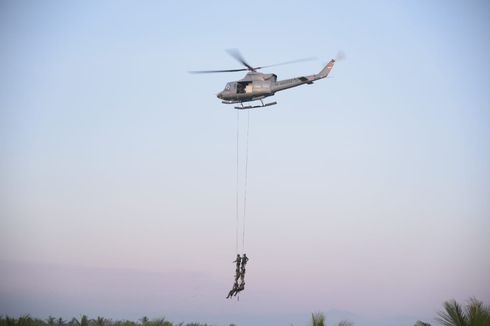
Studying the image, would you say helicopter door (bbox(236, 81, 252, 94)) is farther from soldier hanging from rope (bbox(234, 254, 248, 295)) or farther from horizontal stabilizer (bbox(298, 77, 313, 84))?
soldier hanging from rope (bbox(234, 254, 248, 295))

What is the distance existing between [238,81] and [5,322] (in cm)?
1900

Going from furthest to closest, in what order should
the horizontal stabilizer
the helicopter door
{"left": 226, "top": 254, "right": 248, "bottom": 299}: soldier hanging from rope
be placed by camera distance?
the helicopter door < the horizontal stabilizer < {"left": 226, "top": 254, "right": 248, "bottom": 299}: soldier hanging from rope

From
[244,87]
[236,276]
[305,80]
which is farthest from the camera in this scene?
[244,87]

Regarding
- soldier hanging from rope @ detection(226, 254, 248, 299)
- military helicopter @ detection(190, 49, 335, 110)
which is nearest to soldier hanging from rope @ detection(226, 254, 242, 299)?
soldier hanging from rope @ detection(226, 254, 248, 299)

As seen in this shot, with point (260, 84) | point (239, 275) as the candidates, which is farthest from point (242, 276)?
point (260, 84)

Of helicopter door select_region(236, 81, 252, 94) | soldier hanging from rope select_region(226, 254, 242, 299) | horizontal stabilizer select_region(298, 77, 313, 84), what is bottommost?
soldier hanging from rope select_region(226, 254, 242, 299)

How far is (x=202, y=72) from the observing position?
3772 cm

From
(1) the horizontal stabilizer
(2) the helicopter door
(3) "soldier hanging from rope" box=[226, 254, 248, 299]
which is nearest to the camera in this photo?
(3) "soldier hanging from rope" box=[226, 254, 248, 299]

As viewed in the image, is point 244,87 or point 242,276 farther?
point 244,87

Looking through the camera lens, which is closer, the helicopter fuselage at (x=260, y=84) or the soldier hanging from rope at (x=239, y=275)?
the soldier hanging from rope at (x=239, y=275)

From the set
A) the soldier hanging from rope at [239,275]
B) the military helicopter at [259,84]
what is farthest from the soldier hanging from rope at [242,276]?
the military helicopter at [259,84]

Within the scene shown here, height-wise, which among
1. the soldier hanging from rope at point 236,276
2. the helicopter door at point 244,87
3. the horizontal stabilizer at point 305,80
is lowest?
the soldier hanging from rope at point 236,276

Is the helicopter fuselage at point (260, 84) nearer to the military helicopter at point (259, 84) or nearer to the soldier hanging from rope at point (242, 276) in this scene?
the military helicopter at point (259, 84)

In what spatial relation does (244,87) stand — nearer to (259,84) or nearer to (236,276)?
(259,84)
